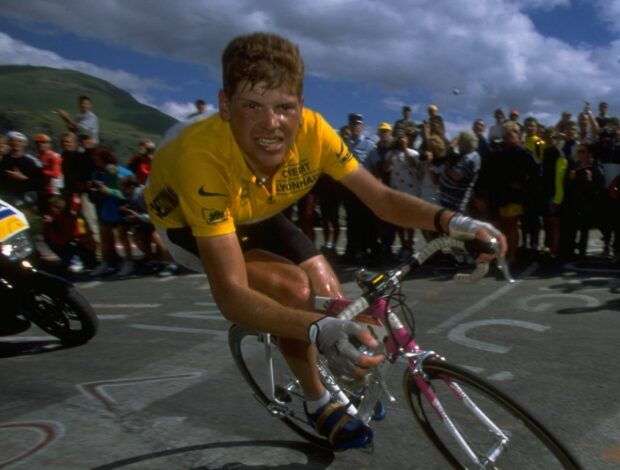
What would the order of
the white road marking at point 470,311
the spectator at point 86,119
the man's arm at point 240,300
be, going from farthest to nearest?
the spectator at point 86,119
the white road marking at point 470,311
the man's arm at point 240,300

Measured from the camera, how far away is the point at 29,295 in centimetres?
524

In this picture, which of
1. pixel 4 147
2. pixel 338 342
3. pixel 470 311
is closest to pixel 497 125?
pixel 470 311

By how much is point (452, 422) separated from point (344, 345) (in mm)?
771

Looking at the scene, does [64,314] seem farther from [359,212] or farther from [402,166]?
[402,166]

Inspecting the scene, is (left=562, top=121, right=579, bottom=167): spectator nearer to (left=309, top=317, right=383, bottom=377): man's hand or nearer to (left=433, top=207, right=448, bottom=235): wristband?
(left=433, top=207, right=448, bottom=235): wristband

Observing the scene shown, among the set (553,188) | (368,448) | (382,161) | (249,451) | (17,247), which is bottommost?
(249,451)

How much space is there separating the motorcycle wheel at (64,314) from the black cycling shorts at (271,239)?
2363 mm

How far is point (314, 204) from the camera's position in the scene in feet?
31.1

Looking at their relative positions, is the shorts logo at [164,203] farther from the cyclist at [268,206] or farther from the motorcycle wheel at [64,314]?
the motorcycle wheel at [64,314]

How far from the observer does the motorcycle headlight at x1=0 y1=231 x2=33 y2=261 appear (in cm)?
506

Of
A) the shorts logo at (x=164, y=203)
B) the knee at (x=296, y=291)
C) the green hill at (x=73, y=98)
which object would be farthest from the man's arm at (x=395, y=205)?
the green hill at (x=73, y=98)

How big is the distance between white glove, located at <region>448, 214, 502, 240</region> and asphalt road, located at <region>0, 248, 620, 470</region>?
40.5 inches

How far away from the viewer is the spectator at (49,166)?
29.8 ft

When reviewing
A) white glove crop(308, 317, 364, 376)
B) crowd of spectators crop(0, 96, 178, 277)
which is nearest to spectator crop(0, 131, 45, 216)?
crowd of spectators crop(0, 96, 178, 277)
